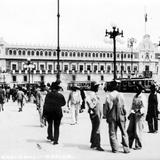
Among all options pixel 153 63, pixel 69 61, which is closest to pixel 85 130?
pixel 69 61

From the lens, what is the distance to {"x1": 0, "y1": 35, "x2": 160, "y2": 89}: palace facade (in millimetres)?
98625

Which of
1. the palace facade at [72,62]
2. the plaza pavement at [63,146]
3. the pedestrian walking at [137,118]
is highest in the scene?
the palace facade at [72,62]

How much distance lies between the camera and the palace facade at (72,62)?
324ft

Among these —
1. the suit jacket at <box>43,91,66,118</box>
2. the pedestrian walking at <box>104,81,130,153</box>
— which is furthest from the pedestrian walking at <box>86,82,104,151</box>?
the suit jacket at <box>43,91,66,118</box>

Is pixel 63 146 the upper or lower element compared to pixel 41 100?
lower

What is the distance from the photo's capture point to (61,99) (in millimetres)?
10539

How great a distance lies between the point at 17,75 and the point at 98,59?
70.0ft

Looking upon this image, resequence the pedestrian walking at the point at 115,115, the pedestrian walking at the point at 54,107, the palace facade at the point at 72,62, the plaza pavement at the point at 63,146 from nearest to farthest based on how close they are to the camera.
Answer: the plaza pavement at the point at 63,146
the pedestrian walking at the point at 115,115
the pedestrian walking at the point at 54,107
the palace facade at the point at 72,62

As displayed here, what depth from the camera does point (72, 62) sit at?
105438 millimetres

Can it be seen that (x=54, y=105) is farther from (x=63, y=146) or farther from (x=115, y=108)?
(x=115, y=108)

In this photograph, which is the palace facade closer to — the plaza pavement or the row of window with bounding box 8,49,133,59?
the row of window with bounding box 8,49,133,59

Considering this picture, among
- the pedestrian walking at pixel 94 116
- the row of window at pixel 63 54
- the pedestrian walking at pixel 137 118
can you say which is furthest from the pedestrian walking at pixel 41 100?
the row of window at pixel 63 54

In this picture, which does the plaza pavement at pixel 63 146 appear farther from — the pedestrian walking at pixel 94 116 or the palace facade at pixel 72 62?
the palace facade at pixel 72 62

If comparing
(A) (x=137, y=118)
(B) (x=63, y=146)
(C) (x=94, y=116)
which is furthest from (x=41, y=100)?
(A) (x=137, y=118)
